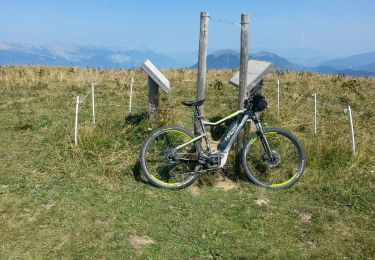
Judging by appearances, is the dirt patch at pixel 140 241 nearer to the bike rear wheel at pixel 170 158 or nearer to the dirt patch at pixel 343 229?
the bike rear wheel at pixel 170 158

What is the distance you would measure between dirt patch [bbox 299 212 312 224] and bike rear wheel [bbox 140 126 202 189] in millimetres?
2018

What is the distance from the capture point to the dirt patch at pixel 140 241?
5484 millimetres

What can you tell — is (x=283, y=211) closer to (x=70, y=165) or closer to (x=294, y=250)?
(x=294, y=250)

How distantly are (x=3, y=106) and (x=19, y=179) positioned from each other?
22.2 ft

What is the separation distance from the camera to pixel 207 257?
531 centimetres

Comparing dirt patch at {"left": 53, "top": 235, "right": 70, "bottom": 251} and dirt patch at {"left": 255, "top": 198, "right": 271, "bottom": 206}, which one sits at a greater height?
dirt patch at {"left": 255, "top": 198, "right": 271, "bottom": 206}

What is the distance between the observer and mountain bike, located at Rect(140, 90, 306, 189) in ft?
24.1

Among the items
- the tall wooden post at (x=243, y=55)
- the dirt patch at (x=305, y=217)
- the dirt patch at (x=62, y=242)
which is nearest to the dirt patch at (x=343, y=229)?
the dirt patch at (x=305, y=217)

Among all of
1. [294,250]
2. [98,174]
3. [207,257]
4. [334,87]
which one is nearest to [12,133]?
[98,174]

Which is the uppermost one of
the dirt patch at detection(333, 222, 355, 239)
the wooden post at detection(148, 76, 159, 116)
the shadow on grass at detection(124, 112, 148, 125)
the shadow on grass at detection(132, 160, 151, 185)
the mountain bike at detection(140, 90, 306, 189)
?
the wooden post at detection(148, 76, 159, 116)

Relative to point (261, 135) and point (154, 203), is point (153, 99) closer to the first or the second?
point (261, 135)

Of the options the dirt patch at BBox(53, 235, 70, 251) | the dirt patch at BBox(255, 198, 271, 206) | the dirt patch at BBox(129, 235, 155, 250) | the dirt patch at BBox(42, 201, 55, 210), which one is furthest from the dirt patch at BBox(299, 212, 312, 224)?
the dirt patch at BBox(42, 201, 55, 210)

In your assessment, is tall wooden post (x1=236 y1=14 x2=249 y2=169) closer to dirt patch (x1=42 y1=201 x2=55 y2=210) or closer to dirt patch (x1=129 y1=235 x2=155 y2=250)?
dirt patch (x1=129 y1=235 x2=155 y2=250)

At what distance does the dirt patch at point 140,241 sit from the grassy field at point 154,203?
0.6 inches
